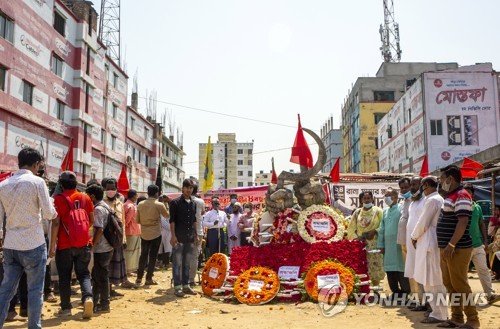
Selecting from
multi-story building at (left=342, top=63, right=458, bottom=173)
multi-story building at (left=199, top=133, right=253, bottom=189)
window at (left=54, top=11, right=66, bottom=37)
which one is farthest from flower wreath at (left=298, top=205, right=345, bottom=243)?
multi-story building at (left=199, top=133, right=253, bottom=189)

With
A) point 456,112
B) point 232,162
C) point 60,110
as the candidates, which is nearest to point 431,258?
point 60,110

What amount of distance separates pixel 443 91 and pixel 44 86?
27.2 m

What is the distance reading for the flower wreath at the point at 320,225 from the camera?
916 centimetres

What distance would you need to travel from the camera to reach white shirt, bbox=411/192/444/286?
20.7 ft

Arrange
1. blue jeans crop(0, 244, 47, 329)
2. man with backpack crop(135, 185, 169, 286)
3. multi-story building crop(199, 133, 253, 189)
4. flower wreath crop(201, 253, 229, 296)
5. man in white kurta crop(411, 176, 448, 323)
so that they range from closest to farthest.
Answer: blue jeans crop(0, 244, 47, 329) → man in white kurta crop(411, 176, 448, 323) → flower wreath crop(201, 253, 229, 296) → man with backpack crop(135, 185, 169, 286) → multi-story building crop(199, 133, 253, 189)

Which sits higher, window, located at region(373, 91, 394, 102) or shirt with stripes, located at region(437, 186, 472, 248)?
window, located at region(373, 91, 394, 102)

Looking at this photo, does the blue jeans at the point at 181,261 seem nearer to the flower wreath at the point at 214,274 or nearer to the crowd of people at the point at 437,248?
the flower wreath at the point at 214,274

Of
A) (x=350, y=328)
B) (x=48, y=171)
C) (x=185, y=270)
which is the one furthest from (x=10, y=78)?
(x=350, y=328)

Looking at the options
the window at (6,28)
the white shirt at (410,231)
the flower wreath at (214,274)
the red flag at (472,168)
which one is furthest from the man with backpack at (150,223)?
the window at (6,28)

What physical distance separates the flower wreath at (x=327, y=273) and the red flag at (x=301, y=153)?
3.10 meters

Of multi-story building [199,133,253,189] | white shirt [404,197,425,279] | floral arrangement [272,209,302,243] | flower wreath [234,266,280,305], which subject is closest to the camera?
white shirt [404,197,425,279]

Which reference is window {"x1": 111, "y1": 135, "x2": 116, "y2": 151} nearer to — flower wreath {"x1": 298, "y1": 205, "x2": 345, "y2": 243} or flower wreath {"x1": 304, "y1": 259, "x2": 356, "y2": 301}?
flower wreath {"x1": 298, "y1": 205, "x2": 345, "y2": 243}

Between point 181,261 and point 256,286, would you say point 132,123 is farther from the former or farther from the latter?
point 256,286

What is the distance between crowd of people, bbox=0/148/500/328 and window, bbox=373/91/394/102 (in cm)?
4730
